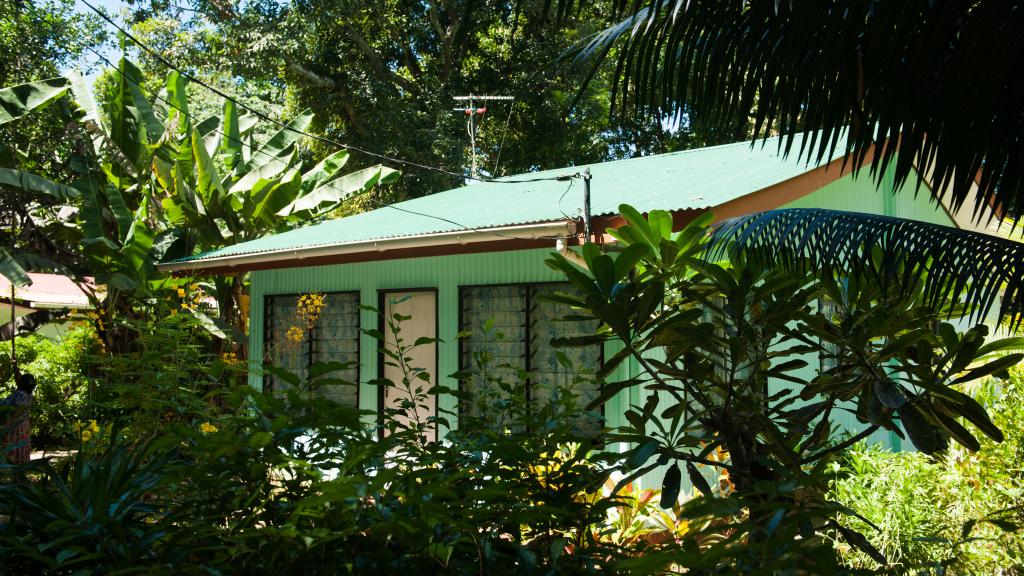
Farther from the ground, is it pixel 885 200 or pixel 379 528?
pixel 885 200

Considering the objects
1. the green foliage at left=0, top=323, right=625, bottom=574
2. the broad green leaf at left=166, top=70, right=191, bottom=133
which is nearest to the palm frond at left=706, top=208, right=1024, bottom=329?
the green foliage at left=0, top=323, right=625, bottom=574

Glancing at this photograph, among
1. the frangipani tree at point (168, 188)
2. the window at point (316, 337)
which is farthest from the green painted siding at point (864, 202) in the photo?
the frangipani tree at point (168, 188)

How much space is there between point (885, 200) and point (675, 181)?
3647mm

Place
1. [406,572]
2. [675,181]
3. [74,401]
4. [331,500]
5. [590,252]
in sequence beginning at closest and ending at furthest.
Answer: [331,500] < [406,572] < [590,252] < [675,181] < [74,401]

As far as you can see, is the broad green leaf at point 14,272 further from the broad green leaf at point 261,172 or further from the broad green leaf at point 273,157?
the broad green leaf at point 273,157

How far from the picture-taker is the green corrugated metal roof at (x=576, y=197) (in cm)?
818

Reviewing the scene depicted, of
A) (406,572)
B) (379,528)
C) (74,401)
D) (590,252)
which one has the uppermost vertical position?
(590,252)

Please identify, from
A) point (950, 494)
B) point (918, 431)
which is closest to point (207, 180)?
point (950, 494)

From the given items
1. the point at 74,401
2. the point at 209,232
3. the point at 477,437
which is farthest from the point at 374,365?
the point at 477,437

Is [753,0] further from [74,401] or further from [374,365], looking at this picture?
[74,401]

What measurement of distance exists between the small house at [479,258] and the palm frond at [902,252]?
3.27 metres

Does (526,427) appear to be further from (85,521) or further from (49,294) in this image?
(49,294)

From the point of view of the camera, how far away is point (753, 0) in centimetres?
331

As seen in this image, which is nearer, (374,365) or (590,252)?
(590,252)
